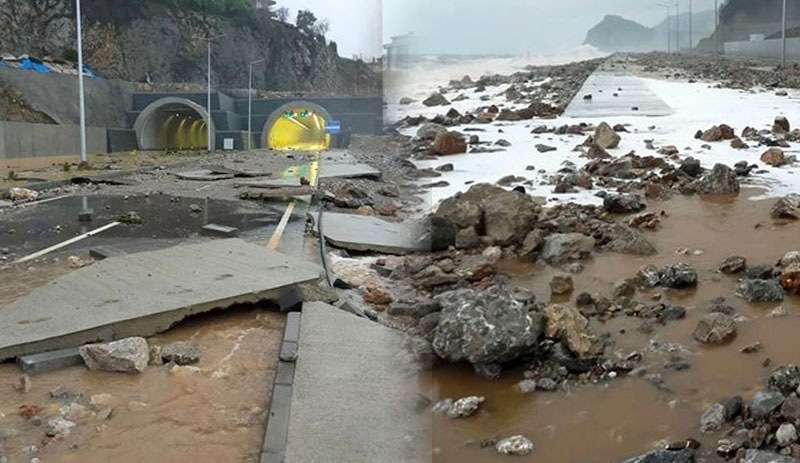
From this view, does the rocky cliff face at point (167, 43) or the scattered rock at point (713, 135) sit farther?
the rocky cliff face at point (167, 43)

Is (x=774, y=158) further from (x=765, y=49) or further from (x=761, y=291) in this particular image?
(x=765, y=49)

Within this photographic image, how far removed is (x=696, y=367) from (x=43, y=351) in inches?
128

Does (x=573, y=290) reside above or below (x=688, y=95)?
below

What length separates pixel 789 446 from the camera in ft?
9.02

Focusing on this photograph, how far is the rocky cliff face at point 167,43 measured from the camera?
133ft

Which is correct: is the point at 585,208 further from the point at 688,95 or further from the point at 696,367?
the point at 688,95

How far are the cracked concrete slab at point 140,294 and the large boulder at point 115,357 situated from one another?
0.74 feet

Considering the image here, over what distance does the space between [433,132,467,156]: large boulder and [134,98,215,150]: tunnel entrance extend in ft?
101

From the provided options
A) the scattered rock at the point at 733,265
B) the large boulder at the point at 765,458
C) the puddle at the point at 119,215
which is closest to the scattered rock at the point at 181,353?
the large boulder at the point at 765,458

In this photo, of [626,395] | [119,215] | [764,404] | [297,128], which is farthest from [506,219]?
[297,128]

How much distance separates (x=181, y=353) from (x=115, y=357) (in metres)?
0.32

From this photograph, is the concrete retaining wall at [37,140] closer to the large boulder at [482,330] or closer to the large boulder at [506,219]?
the large boulder at [506,219]

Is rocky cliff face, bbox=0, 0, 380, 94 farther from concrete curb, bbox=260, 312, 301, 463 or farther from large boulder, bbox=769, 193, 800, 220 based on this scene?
concrete curb, bbox=260, 312, 301, 463

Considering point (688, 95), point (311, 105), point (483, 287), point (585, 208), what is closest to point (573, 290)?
point (483, 287)
